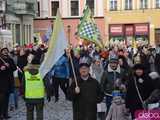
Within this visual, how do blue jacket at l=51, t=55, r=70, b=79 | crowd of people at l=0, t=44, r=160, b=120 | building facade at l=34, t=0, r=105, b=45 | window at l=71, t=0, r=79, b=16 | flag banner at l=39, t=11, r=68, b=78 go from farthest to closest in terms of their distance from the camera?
1. window at l=71, t=0, r=79, b=16
2. building facade at l=34, t=0, r=105, b=45
3. blue jacket at l=51, t=55, r=70, b=79
4. flag banner at l=39, t=11, r=68, b=78
5. crowd of people at l=0, t=44, r=160, b=120

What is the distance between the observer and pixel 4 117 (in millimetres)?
17281

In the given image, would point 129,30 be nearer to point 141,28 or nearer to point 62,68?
point 141,28

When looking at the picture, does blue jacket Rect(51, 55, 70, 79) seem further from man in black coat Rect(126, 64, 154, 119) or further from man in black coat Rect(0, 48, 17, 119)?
man in black coat Rect(126, 64, 154, 119)

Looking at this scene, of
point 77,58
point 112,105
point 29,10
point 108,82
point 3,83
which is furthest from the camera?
point 29,10

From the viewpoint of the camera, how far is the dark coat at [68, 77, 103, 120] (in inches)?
452

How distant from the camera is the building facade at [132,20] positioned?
68.1 m

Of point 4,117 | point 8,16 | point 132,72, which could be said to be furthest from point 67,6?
point 132,72

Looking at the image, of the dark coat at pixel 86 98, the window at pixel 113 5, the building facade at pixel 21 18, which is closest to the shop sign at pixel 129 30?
the window at pixel 113 5

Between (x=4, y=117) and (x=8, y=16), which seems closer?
(x=4, y=117)

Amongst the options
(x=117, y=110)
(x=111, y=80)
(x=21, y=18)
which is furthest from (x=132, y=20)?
(x=117, y=110)

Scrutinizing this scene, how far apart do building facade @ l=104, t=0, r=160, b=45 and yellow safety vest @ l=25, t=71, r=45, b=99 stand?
53451mm

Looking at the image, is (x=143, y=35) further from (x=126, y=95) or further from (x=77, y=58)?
(x=126, y=95)

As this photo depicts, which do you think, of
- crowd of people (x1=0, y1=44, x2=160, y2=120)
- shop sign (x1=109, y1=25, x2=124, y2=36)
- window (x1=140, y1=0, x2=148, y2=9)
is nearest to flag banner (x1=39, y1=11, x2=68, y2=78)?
crowd of people (x1=0, y1=44, x2=160, y2=120)

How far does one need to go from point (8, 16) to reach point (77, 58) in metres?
40.4
